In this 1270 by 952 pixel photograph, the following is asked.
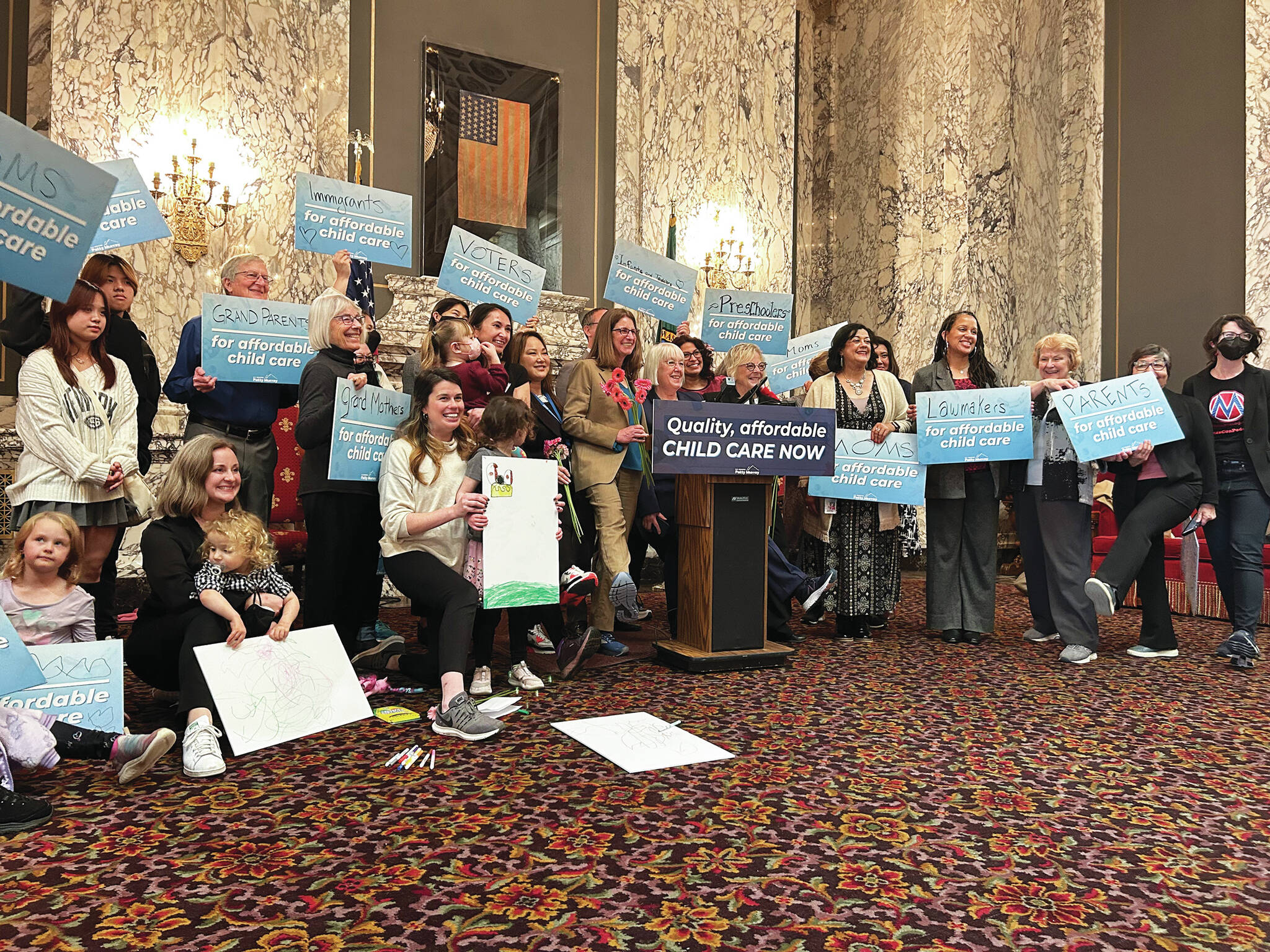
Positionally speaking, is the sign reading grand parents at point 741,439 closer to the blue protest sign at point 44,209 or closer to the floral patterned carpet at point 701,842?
the floral patterned carpet at point 701,842

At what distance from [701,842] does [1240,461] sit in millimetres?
3926

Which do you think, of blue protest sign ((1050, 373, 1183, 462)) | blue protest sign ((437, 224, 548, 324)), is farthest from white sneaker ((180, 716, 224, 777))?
blue protest sign ((1050, 373, 1183, 462))

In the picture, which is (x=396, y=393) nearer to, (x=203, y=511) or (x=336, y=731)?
(x=203, y=511)

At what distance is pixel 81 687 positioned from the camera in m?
2.79

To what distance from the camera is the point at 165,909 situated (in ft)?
6.13

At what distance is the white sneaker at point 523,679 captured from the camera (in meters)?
3.76

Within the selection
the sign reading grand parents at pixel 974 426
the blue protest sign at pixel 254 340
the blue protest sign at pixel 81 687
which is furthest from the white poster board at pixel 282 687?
the sign reading grand parents at pixel 974 426

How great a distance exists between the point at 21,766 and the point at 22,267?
1375 millimetres

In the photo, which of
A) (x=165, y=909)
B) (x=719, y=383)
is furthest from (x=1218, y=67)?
(x=165, y=909)

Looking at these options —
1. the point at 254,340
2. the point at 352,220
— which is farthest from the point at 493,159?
the point at 254,340

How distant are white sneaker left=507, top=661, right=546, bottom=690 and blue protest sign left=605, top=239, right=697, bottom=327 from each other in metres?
2.41

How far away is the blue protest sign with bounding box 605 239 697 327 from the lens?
5488 mm

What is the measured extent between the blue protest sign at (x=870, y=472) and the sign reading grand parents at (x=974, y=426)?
3.7 inches

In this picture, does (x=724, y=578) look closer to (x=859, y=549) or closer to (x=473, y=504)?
(x=859, y=549)
